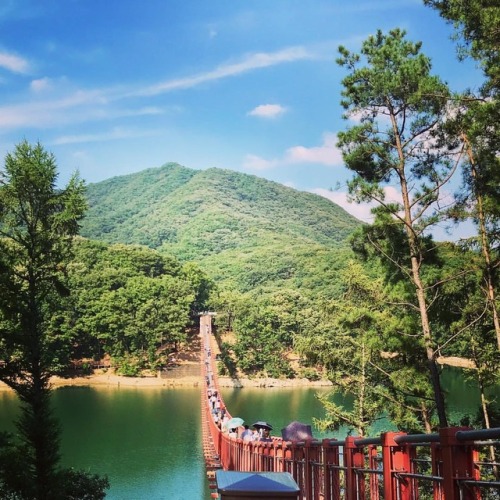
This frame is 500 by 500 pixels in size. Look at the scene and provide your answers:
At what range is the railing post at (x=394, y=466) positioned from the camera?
274 centimetres

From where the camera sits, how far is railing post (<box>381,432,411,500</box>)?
2740mm

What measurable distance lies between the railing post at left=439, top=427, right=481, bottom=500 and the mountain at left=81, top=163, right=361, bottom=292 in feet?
171

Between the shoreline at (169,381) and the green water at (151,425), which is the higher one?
the shoreline at (169,381)

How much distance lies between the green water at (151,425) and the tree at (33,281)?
4926 millimetres

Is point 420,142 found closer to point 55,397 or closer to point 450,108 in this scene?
point 450,108

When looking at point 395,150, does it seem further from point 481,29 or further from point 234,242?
point 234,242

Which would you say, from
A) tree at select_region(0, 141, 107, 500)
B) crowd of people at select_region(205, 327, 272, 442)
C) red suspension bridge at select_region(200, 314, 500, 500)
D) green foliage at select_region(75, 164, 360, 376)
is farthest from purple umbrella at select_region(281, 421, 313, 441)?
green foliage at select_region(75, 164, 360, 376)

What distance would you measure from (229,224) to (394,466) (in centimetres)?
9696

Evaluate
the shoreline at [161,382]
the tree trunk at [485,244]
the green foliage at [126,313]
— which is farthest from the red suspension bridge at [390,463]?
the green foliage at [126,313]

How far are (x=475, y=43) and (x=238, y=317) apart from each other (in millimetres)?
36410

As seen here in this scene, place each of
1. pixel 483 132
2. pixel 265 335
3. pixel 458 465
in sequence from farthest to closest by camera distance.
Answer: pixel 265 335
pixel 483 132
pixel 458 465

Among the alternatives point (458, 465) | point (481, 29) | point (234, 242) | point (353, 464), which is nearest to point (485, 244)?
point (481, 29)

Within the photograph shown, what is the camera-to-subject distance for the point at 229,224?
326 feet

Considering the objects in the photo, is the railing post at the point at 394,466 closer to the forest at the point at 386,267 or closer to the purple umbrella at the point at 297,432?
the purple umbrella at the point at 297,432
